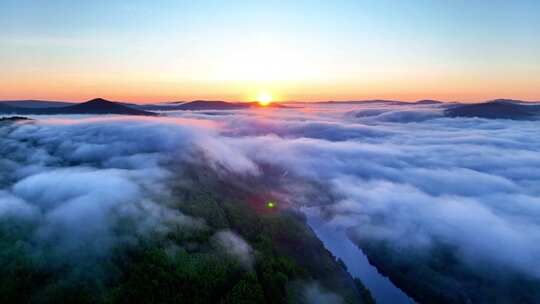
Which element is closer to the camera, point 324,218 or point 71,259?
point 71,259

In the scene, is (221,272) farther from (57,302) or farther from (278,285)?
(57,302)

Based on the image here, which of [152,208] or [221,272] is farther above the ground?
[152,208]

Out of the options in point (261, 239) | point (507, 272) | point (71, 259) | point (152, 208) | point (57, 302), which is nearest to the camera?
point (57, 302)

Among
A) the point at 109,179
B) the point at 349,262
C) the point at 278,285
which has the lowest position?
the point at 349,262

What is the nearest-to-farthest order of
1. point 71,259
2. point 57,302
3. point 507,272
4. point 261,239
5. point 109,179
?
point 57,302 → point 71,259 → point 507,272 → point 261,239 → point 109,179

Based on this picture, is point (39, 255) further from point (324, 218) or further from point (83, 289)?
point (324, 218)

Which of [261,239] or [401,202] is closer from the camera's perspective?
[261,239]

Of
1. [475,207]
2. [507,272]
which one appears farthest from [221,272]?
[475,207]

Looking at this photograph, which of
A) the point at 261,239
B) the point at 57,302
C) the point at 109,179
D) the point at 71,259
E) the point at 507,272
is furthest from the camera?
the point at 109,179

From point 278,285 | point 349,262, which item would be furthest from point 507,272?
point 278,285
